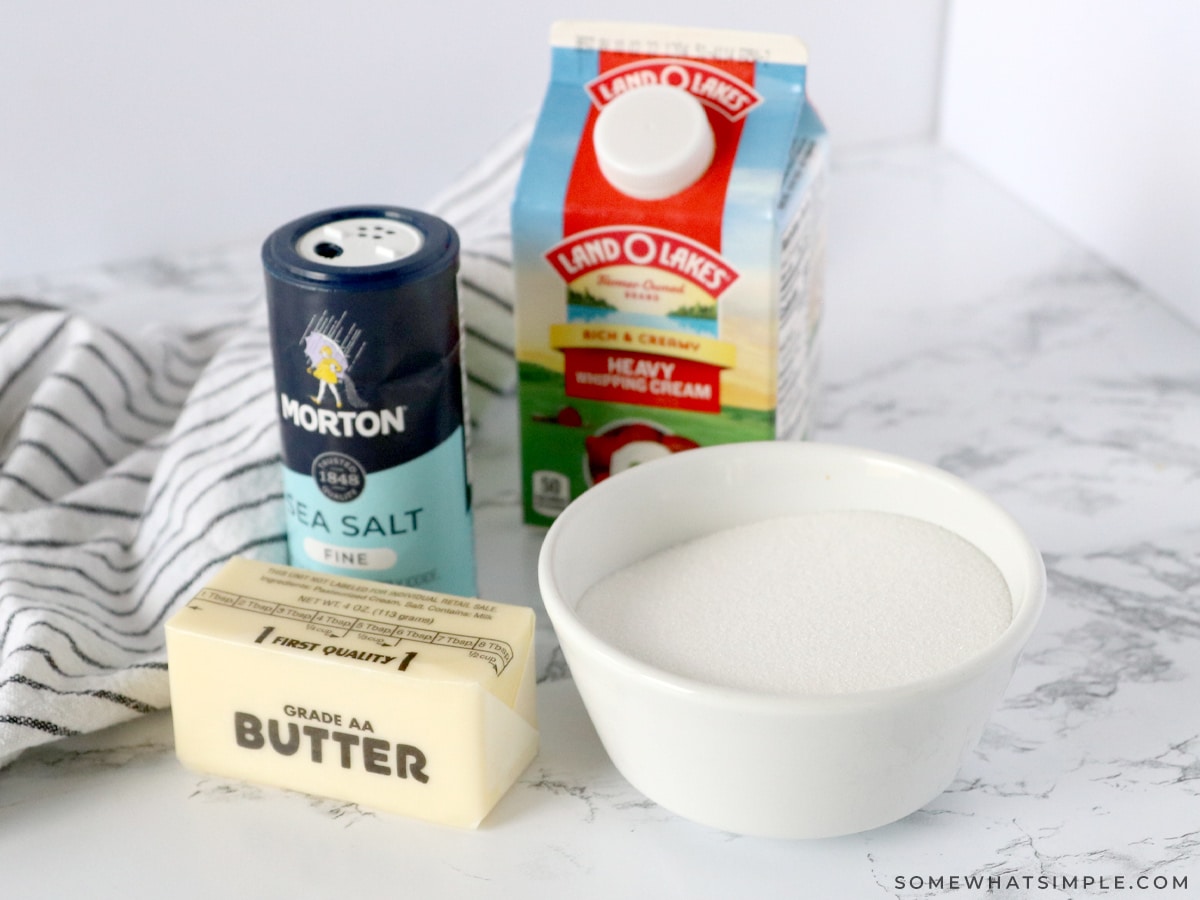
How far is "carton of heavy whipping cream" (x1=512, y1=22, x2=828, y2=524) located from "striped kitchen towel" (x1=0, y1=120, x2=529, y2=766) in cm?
13

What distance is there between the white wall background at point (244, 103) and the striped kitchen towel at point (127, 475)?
16 cm

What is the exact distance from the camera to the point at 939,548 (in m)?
0.63

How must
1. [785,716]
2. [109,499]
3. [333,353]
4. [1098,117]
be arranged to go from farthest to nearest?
[1098,117], [109,499], [333,353], [785,716]

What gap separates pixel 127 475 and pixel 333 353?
0.23 m

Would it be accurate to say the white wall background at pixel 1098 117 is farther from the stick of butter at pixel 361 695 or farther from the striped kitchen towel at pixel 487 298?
the stick of butter at pixel 361 695

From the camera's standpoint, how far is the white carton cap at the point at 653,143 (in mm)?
682

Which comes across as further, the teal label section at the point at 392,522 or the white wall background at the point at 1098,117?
the white wall background at the point at 1098,117

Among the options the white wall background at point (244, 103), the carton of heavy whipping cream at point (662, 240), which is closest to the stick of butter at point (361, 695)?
the carton of heavy whipping cream at point (662, 240)

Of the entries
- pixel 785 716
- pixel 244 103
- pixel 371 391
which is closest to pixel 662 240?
pixel 371 391

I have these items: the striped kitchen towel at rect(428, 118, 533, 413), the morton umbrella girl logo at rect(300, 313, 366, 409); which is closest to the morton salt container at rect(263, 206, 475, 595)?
the morton umbrella girl logo at rect(300, 313, 366, 409)

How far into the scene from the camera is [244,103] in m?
1.06

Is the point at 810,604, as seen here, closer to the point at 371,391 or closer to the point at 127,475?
the point at 371,391

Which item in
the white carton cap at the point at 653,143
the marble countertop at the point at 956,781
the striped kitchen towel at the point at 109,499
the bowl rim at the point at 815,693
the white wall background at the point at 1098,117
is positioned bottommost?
the marble countertop at the point at 956,781

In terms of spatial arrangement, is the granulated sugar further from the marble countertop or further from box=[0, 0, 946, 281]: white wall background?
box=[0, 0, 946, 281]: white wall background
